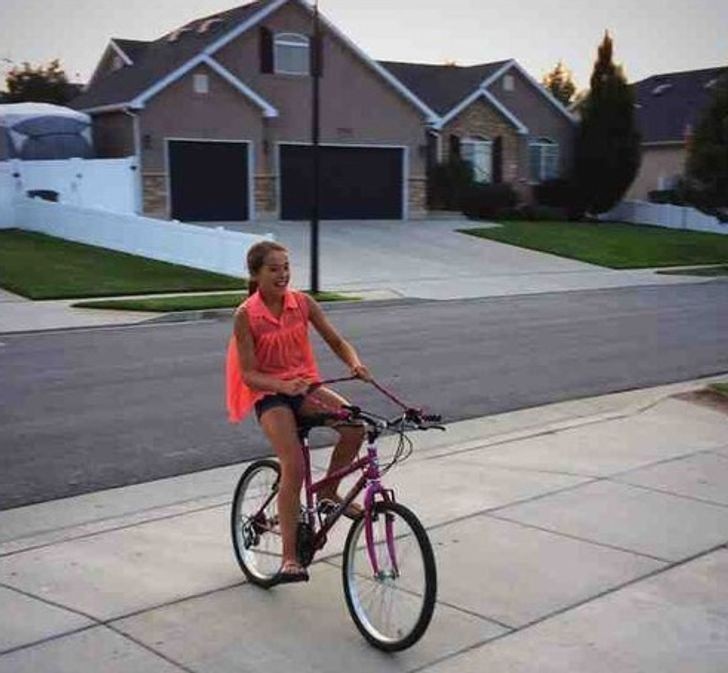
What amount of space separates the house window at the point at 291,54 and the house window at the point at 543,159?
1186 centimetres

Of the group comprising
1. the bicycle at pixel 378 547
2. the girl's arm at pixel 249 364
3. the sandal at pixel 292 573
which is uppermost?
the girl's arm at pixel 249 364

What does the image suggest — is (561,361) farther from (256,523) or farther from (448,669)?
(448,669)

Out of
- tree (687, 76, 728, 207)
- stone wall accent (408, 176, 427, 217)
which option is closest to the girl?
tree (687, 76, 728, 207)

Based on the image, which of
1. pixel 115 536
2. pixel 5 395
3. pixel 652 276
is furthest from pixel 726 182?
pixel 115 536

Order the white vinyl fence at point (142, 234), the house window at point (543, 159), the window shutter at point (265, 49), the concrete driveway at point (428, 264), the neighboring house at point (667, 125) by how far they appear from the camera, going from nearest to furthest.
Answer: the white vinyl fence at point (142, 234) → the concrete driveway at point (428, 264) → the window shutter at point (265, 49) → the house window at point (543, 159) → the neighboring house at point (667, 125)

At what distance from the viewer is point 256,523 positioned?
5293 mm

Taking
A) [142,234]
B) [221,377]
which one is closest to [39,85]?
[142,234]

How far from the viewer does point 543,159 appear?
4484 centimetres

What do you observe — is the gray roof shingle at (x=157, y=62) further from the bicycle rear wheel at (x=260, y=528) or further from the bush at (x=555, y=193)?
the bicycle rear wheel at (x=260, y=528)

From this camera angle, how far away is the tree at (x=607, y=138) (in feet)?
141

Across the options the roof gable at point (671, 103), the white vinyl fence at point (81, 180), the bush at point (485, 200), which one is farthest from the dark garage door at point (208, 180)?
the roof gable at point (671, 103)

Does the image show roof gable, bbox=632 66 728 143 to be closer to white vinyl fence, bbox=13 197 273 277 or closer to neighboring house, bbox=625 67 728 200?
neighboring house, bbox=625 67 728 200

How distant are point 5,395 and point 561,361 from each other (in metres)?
6.43

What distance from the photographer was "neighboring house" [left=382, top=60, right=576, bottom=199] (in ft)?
138
